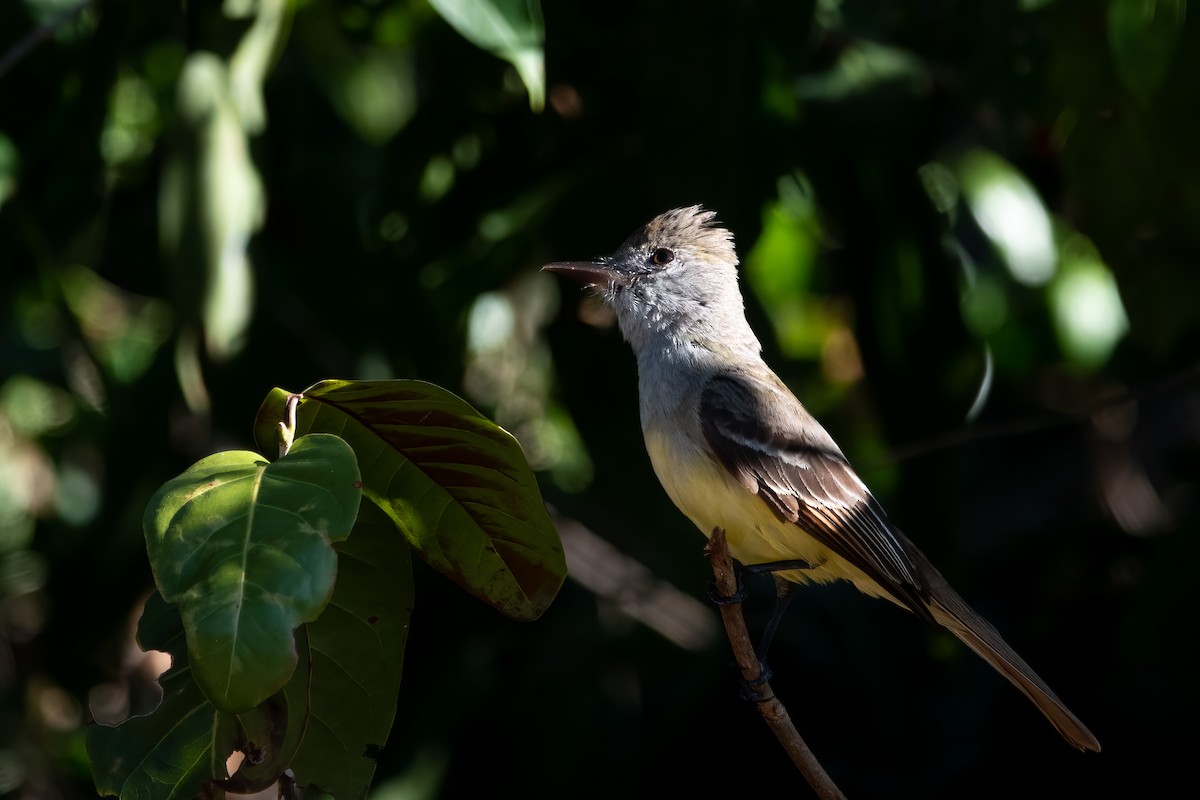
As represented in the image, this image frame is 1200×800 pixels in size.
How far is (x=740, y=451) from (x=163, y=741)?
5.67ft

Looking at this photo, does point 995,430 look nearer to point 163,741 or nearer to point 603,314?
point 603,314

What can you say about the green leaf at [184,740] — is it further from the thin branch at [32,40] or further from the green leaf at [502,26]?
the thin branch at [32,40]

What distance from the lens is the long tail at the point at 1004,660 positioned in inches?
128

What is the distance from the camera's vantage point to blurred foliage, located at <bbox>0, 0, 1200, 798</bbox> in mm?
3725

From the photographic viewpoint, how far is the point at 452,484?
2.21 m

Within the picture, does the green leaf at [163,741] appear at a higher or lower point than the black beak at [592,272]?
higher

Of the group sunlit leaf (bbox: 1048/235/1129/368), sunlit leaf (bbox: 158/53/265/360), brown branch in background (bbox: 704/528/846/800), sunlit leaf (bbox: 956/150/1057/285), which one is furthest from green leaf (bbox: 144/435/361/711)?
sunlit leaf (bbox: 1048/235/1129/368)

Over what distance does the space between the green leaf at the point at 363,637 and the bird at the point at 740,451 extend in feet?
4.22

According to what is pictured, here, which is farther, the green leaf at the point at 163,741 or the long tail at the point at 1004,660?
the long tail at the point at 1004,660

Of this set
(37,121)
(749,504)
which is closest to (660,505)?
(749,504)

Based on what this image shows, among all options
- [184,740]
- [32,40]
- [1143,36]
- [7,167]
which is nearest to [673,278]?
[1143,36]

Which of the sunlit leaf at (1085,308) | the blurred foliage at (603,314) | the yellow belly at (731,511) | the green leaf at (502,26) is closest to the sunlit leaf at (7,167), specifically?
the blurred foliage at (603,314)

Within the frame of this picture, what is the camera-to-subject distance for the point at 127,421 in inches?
183

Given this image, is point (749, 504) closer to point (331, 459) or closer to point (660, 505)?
point (660, 505)
